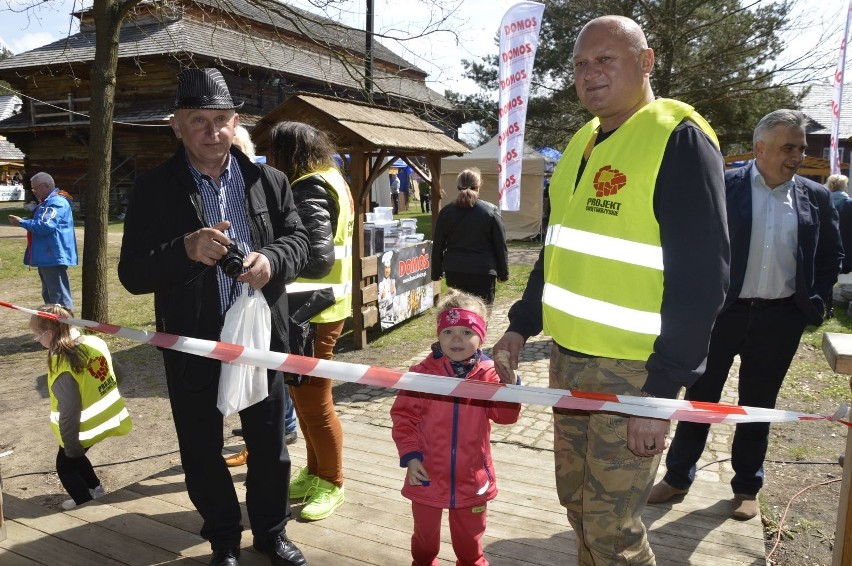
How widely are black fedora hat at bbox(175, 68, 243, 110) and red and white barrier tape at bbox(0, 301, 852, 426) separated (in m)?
0.93

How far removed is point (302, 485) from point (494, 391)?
1727 mm

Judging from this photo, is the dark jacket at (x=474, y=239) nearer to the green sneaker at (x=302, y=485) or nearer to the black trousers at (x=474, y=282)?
the black trousers at (x=474, y=282)

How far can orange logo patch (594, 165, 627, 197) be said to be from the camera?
2.13m

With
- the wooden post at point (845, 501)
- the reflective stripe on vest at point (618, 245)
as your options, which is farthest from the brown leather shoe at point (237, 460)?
the wooden post at point (845, 501)

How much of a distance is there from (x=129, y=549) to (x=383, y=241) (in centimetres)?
613

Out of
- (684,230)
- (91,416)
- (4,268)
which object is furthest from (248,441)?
(4,268)

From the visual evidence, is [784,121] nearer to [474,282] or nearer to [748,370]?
[748,370]

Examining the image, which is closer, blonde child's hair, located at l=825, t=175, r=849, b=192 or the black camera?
the black camera

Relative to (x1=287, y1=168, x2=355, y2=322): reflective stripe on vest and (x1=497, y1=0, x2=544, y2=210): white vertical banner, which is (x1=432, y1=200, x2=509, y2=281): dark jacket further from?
(x1=287, y1=168, x2=355, y2=322): reflective stripe on vest

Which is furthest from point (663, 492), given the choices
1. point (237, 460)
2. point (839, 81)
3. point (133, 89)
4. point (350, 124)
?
point (133, 89)

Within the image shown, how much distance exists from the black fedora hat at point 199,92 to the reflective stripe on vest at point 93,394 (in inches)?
81.5

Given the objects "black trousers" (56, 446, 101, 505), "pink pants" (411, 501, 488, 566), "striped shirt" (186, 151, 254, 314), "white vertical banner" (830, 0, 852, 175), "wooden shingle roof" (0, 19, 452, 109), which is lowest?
"black trousers" (56, 446, 101, 505)

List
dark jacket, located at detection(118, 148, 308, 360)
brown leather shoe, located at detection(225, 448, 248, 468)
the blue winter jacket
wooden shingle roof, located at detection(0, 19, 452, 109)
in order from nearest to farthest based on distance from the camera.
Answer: dark jacket, located at detection(118, 148, 308, 360), brown leather shoe, located at detection(225, 448, 248, 468), the blue winter jacket, wooden shingle roof, located at detection(0, 19, 452, 109)

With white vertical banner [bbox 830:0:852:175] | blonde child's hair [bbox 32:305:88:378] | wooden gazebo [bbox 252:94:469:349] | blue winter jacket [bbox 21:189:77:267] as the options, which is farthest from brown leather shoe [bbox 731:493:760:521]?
white vertical banner [bbox 830:0:852:175]
